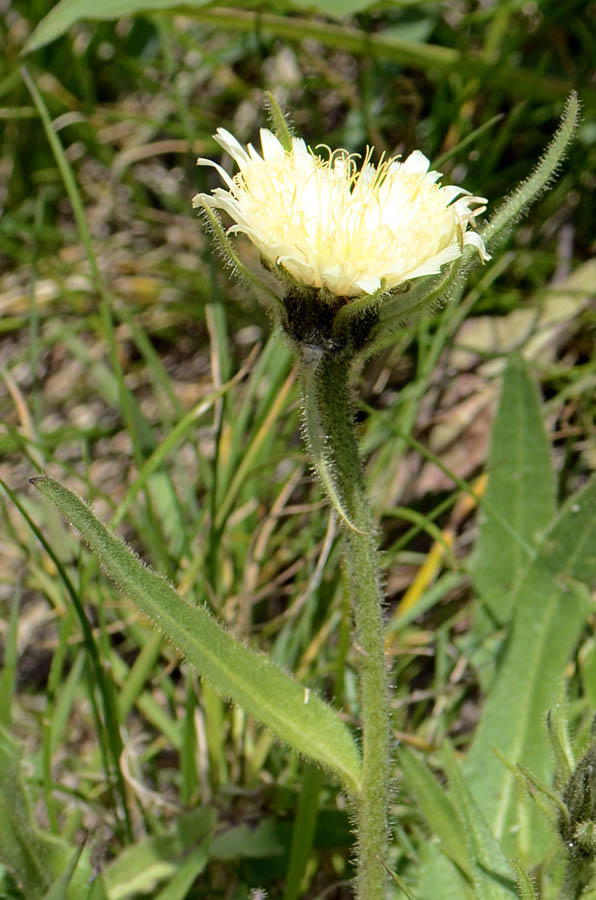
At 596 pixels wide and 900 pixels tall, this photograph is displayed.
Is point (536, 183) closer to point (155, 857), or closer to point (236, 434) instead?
point (236, 434)

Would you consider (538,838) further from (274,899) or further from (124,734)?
(124,734)

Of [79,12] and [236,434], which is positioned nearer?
[79,12]

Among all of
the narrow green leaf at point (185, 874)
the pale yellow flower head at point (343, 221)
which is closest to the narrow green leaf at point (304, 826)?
the narrow green leaf at point (185, 874)

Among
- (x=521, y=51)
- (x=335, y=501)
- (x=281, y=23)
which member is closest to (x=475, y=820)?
(x=335, y=501)

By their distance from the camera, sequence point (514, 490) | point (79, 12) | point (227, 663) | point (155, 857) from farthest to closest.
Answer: point (514, 490)
point (79, 12)
point (155, 857)
point (227, 663)

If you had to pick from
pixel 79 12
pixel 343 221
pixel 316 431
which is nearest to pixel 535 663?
pixel 316 431

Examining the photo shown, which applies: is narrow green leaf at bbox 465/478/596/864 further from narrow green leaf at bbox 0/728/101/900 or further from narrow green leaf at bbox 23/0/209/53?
narrow green leaf at bbox 23/0/209/53
